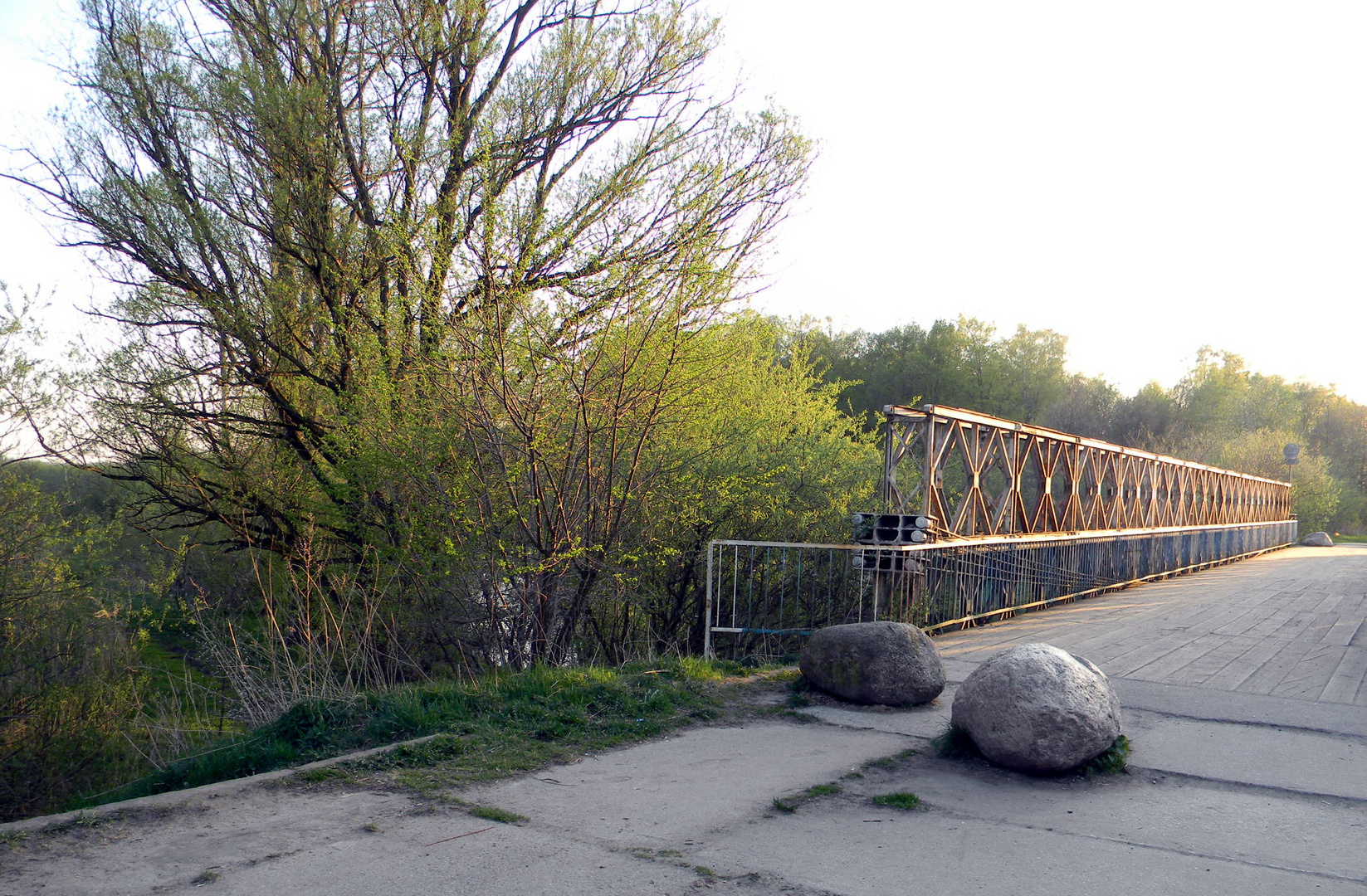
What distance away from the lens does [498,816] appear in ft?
15.3

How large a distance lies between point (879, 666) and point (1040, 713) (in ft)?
6.07

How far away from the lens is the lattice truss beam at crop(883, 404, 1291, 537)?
441 inches

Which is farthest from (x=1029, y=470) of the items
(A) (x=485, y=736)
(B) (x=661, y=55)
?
(A) (x=485, y=736)

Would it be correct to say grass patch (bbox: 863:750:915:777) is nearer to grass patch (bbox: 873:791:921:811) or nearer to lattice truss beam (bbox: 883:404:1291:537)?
grass patch (bbox: 873:791:921:811)

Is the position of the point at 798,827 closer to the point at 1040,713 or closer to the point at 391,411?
the point at 1040,713

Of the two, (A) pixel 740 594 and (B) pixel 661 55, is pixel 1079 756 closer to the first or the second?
(A) pixel 740 594

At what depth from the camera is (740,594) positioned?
11445 millimetres

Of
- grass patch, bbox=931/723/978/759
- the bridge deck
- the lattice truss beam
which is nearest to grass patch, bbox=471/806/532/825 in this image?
grass patch, bbox=931/723/978/759

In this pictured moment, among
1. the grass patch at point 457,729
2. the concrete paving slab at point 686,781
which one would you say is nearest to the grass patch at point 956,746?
the concrete paving slab at point 686,781

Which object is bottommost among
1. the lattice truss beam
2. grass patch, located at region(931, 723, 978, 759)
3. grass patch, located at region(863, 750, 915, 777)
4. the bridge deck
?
the bridge deck

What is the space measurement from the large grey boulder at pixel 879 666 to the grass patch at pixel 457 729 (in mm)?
912

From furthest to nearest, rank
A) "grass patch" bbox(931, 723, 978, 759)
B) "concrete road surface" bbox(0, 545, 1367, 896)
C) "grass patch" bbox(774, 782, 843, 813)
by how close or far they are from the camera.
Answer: "grass patch" bbox(931, 723, 978, 759), "grass patch" bbox(774, 782, 843, 813), "concrete road surface" bbox(0, 545, 1367, 896)

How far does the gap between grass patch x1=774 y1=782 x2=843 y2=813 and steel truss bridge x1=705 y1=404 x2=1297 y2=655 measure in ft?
13.1

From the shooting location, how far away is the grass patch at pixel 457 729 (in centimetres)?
557
